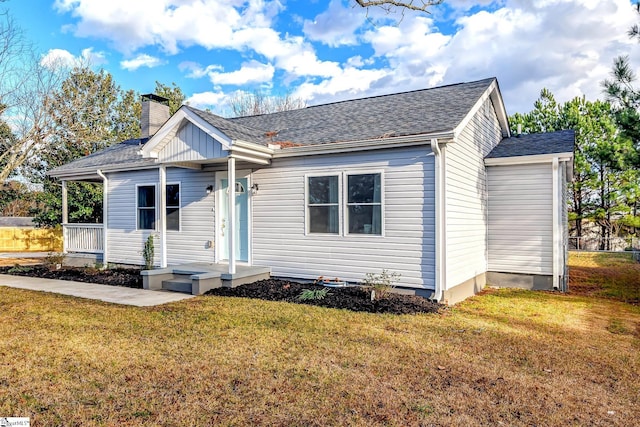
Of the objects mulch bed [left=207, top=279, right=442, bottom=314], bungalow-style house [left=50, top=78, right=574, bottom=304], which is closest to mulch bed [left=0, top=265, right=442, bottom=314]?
Result: mulch bed [left=207, top=279, right=442, bottom=314]

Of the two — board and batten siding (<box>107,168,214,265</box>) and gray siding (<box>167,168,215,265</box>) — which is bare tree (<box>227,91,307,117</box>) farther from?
gray siding (<box>167,168,215,265</box>)

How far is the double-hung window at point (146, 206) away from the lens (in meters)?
11.4

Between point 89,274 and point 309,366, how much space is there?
8792 millimetres

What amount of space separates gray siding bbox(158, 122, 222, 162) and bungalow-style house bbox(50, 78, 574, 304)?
0.02 metres

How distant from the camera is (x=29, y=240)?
23.9 m

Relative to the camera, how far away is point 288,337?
207 inches

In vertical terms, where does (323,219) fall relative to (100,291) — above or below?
above

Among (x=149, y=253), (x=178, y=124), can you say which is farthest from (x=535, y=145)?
(x=149, y=253)

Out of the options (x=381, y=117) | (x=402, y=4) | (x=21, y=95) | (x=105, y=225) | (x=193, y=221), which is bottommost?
(x=105, y=225)

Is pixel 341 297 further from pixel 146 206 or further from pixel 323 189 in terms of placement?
pixel 146 206

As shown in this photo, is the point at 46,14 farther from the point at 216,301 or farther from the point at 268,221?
the point at 216,301

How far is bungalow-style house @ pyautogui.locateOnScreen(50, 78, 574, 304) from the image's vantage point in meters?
7.72

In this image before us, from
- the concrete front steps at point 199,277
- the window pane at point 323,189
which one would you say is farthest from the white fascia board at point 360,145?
the concrete front steps at point 199,277

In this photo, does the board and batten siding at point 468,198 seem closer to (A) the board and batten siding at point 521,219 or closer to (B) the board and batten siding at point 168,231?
(A) the board and batten siding at point 521,219
